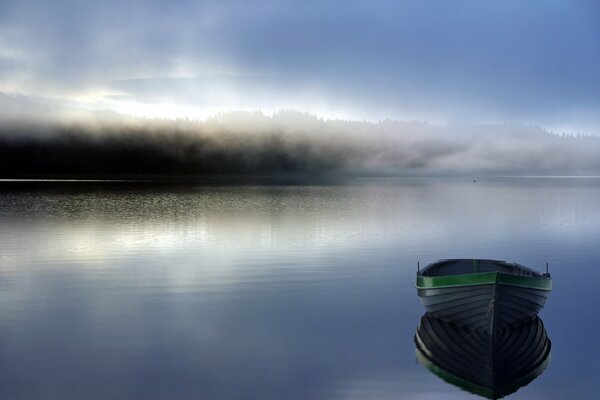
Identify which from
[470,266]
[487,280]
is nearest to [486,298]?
[487,280]

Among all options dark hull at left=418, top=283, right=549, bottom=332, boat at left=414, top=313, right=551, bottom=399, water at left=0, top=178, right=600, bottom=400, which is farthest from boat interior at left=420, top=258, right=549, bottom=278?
dark hull at left=418, top=283, right=549, bottom=332

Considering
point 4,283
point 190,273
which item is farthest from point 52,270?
point 190,273

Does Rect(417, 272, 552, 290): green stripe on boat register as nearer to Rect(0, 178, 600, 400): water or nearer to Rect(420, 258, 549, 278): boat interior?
Rect(0, 178, 600, 400): water

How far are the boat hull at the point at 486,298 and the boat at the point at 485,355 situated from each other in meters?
0.46

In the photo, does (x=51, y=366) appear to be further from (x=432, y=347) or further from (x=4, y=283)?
(x=4, y=283)

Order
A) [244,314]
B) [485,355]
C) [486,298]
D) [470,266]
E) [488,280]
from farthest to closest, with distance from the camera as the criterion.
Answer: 1. [470,266]
2. [244,314]
3. [486,298]
4. [488,280]
5. [485,355]

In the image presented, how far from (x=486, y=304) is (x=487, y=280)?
3.07 feet

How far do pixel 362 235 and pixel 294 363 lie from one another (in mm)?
39579

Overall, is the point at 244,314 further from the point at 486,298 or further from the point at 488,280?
the point at 488,280

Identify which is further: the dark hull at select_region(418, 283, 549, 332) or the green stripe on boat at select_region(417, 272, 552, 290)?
the dark hull at select_region(418, 283, 549, 332)

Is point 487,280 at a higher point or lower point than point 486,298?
higher

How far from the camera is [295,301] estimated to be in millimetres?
29125

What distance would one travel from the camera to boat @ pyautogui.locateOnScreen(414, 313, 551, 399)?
18453 millimetres

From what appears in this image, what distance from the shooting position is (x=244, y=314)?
26.5 m
